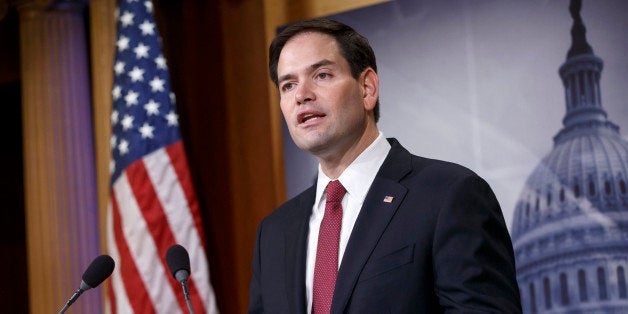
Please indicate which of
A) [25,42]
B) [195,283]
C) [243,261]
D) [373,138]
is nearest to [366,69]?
[373,138]

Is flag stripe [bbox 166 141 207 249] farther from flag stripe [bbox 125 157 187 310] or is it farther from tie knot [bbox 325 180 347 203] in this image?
tie knot [bbox 325 180 347 203]

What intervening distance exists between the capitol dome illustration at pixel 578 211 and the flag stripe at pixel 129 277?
1762 mm

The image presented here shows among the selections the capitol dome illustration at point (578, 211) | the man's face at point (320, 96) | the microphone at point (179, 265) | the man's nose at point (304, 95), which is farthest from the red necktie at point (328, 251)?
the capitol dome illustration at point (578, 211)

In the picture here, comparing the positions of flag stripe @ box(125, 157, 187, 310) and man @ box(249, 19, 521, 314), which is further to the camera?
flag stripe @ box(125, 157, 187, 310)

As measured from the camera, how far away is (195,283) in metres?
3.73

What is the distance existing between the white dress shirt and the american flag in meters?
1.68

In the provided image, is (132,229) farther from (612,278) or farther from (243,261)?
(612,278)

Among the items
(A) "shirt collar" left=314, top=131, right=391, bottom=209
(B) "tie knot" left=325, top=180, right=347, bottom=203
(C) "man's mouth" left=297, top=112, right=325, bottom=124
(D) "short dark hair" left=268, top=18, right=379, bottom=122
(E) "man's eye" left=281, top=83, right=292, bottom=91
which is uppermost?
(D) "short dark hair" left=268, top=18, right=379, bottom=122

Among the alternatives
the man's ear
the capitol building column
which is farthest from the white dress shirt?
the capitol building column

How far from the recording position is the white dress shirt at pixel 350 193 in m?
2.04

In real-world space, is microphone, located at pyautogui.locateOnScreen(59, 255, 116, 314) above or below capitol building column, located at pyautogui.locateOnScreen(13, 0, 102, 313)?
below

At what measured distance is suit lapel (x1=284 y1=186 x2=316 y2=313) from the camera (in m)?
2.01

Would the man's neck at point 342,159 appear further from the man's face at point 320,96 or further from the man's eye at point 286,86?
the man's eye at point 286,86

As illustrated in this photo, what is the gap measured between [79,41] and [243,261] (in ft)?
5.34
